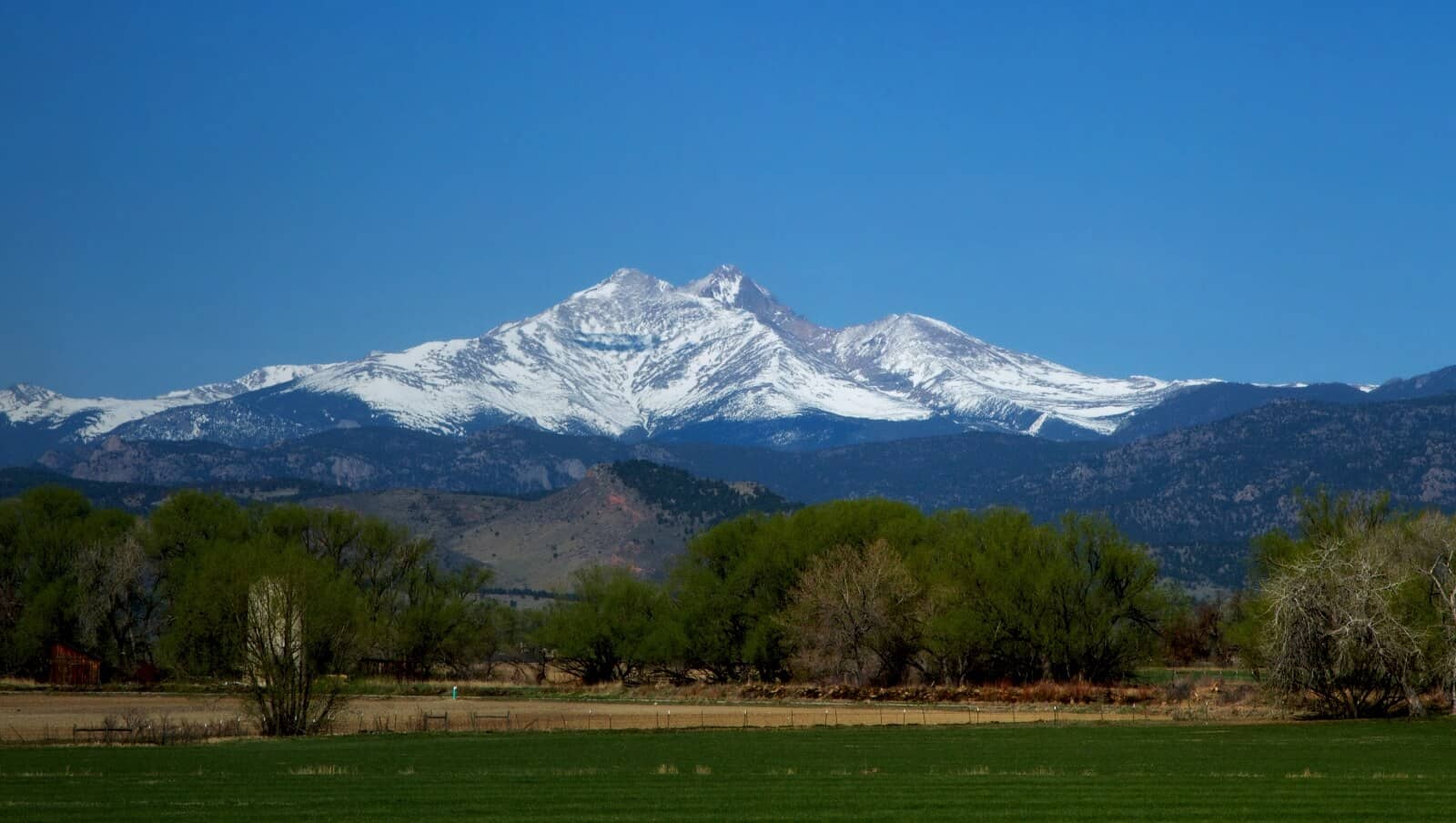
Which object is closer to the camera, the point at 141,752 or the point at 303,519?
the point at 141,752

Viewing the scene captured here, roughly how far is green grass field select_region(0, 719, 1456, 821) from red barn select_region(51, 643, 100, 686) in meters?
51.2

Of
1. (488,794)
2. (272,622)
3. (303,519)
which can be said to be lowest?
(488,794)

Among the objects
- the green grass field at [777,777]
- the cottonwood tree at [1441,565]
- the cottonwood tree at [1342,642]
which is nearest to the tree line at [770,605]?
the cottonwood tree at [1342,642]

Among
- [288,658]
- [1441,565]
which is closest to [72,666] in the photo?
[288,658]

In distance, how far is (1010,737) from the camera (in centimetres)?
5862

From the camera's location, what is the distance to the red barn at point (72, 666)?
106 metres

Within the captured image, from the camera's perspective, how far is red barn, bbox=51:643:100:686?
106 meters

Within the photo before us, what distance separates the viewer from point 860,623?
→ 9531 centimetres

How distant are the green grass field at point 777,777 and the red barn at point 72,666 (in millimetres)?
51190

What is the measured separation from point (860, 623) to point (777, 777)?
51783mm

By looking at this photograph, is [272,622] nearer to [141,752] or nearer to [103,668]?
[141,752]

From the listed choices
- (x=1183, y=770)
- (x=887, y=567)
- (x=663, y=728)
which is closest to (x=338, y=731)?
(x=663, y=728)

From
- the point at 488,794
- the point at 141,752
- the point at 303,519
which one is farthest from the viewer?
the point at 303,519

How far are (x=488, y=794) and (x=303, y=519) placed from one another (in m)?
85.5
